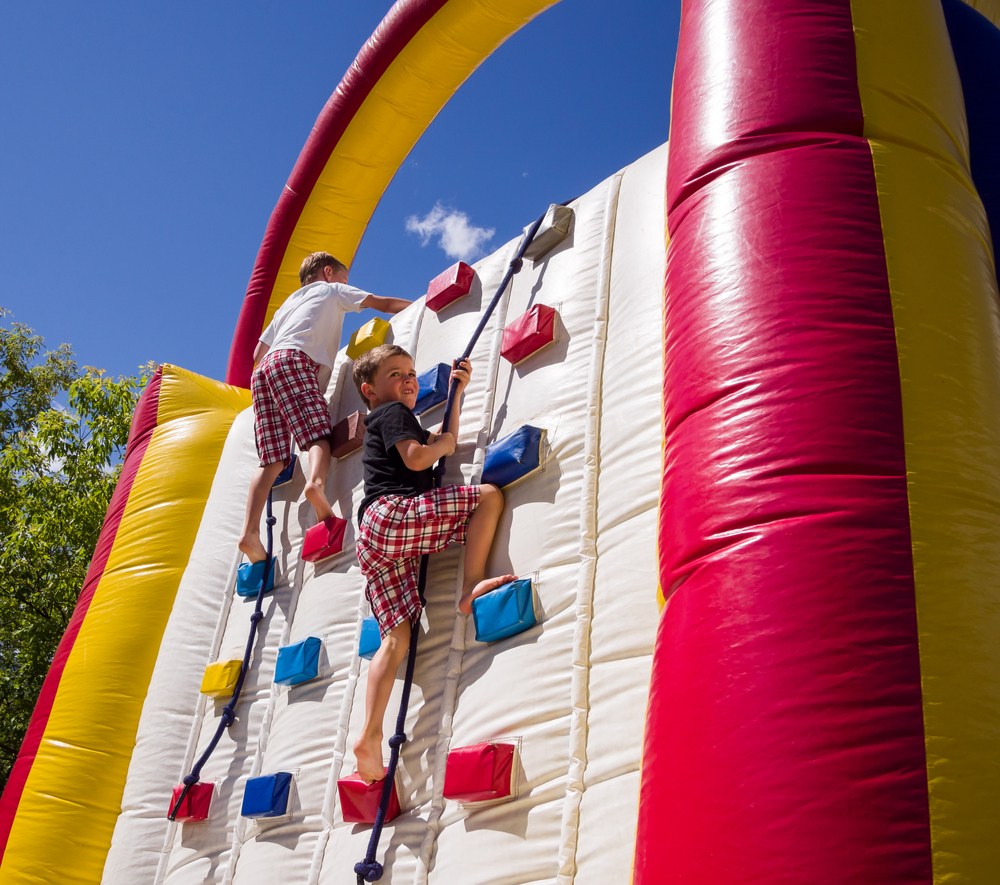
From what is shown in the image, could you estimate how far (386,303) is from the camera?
3092 mm

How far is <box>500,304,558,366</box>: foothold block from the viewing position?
2.27m

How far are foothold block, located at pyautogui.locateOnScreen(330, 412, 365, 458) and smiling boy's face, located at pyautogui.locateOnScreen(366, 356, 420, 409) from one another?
0.33m

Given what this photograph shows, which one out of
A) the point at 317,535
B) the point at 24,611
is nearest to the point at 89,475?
the point at 24,611

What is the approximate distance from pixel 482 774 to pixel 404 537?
2.02 ft

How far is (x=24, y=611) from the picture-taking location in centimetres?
741

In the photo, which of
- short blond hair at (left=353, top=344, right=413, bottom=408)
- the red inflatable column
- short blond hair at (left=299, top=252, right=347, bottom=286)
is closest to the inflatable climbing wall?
the red inflatable column

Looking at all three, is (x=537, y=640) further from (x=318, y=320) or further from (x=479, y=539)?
(x=318, y=320)

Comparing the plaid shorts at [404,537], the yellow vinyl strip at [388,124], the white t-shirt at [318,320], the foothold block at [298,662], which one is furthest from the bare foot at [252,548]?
the yellow vinyl strip at [388,124]

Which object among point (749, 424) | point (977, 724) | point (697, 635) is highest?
point (749, 424)

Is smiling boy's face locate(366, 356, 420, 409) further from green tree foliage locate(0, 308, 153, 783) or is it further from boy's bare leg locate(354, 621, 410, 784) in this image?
green tree foliage locate(0, 308, 153, 783)

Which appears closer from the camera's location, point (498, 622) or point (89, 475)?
point (498, 622)

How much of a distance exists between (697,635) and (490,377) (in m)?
1.37

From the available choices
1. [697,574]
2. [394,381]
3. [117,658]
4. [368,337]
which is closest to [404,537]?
[394,381]

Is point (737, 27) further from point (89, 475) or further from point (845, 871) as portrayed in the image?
point (89, 475)
